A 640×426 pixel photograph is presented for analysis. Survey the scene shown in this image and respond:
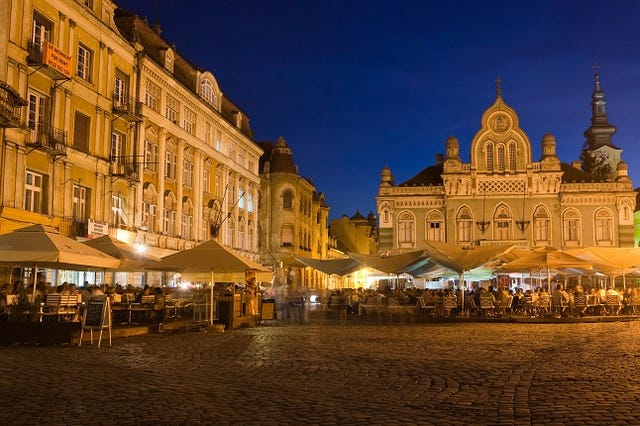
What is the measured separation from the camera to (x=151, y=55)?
1492 inches

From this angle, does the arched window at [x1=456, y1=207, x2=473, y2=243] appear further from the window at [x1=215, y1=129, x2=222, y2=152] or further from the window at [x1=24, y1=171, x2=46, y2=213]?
the window at [x1=24, y1=171, x2=46, y2=213]

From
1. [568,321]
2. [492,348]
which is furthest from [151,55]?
[492,348]

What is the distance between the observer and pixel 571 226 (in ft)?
179

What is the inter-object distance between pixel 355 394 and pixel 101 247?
45.2 feet

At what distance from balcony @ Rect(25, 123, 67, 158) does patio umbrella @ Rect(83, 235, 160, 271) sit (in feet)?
24.8

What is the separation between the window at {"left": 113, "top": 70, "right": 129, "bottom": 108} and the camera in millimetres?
34081

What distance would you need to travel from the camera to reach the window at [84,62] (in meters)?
31.0

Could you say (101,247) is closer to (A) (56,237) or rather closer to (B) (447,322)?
(A) (56,237)

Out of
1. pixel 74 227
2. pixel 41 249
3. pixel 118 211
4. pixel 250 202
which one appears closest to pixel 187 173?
pixel 118 211

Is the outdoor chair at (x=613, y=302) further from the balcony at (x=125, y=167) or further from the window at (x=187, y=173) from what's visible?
the window at (x=187, y=173)

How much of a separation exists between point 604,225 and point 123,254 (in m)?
43.7

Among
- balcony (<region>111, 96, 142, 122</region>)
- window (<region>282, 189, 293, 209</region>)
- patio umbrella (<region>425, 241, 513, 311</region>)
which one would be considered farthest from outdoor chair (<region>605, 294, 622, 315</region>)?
window (<region>282, 189, 293, 209</region>)

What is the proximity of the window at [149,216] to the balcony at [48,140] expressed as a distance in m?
8.33

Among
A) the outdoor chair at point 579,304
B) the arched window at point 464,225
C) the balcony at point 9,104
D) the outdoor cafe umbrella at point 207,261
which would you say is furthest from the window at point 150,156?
the arched window at point 464,225
